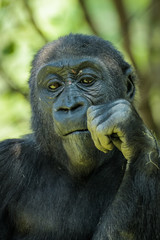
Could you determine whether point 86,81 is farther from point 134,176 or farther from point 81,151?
point 134,176

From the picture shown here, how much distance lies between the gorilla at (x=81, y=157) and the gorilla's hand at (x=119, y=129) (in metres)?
0.01

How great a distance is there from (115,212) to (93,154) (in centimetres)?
70

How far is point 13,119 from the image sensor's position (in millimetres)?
11836

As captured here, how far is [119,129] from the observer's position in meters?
5.14

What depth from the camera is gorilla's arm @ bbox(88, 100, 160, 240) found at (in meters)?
5.20

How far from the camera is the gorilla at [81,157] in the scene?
5.29m

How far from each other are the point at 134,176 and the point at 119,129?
1.91 ft

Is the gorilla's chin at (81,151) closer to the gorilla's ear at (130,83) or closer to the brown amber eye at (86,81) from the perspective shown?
the brown amber eye at (86,81)

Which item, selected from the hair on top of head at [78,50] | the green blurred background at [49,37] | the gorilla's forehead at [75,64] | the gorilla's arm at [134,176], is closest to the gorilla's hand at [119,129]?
the gorilla's arm at [134,176]

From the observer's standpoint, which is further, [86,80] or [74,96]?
[86,80]

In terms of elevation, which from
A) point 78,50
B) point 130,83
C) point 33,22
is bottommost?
point 130,83

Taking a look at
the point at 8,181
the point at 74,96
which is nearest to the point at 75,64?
the point at 74,96

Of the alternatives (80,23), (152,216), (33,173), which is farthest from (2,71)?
(152,216)

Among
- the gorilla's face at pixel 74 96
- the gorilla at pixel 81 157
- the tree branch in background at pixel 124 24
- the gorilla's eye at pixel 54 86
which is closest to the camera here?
the gorilla at pixel 81 157
